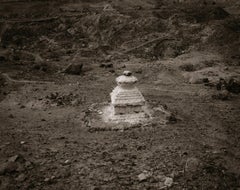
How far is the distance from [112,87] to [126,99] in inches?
157

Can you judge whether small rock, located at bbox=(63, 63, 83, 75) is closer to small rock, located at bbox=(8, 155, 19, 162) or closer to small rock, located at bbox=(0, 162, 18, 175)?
small rock, located at bbox=(8, 155, 19, 162)

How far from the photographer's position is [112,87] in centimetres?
1353

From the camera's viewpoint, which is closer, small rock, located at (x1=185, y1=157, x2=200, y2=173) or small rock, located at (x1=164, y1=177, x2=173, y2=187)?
small rock, located at (x1=164, y1=177, x2=173, y2=187)

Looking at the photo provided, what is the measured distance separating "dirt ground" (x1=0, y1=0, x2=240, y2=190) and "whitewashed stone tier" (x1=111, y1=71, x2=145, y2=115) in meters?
0.60

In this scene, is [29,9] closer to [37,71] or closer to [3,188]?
[37,71]

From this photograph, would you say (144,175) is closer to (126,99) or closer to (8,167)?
(126,99)

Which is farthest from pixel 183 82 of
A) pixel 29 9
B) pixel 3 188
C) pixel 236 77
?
pixel 29 9

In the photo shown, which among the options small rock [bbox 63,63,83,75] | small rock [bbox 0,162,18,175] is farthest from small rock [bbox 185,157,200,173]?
small rock [bbox 63,63,83,75]

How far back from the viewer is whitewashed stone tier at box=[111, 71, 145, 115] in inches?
377

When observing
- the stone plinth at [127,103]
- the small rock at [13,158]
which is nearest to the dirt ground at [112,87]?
the small rock at [13,158]

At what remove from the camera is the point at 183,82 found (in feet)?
45.5

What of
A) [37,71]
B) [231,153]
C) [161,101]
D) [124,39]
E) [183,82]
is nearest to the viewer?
[231,153]

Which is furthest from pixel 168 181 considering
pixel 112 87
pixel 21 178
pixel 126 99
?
pixel 112 87

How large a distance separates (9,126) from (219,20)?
1374cm
